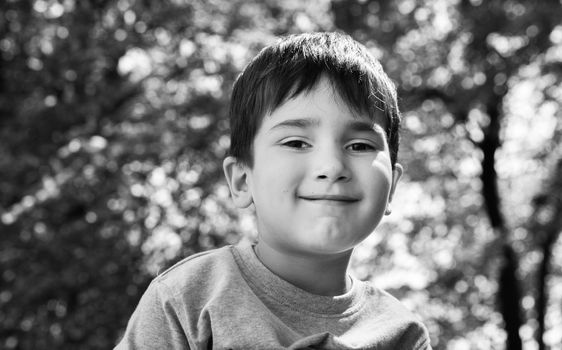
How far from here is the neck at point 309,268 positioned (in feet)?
6.16

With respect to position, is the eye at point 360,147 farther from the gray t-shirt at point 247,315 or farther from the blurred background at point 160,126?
the blurred background at point 160,126

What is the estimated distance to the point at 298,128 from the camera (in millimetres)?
1783

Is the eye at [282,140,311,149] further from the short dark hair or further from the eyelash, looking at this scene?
the short dark hair

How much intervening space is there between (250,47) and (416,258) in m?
3.73

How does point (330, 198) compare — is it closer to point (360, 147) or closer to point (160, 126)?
point (360, 147)

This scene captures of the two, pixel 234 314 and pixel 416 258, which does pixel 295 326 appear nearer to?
pixel 234 314

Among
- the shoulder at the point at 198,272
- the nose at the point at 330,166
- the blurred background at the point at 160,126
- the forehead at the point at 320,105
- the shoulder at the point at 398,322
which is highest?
the forehead at the point at 320,105

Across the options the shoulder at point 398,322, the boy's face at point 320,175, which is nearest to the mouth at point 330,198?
the boy's face at point 320,175

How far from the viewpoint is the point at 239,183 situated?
1983mm

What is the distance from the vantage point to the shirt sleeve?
67.4 inches

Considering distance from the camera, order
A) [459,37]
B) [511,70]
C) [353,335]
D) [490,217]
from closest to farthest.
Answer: [353,335], [511,70], [459,37], [490,217]

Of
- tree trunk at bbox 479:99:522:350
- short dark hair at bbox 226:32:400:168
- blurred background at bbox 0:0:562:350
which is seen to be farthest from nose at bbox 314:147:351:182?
tree trunk at bbox 479:99:522:350

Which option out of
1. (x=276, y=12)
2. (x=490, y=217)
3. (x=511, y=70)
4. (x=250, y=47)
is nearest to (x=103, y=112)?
(x=250, y=47)

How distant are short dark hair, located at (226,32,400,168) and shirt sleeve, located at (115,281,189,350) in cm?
41
